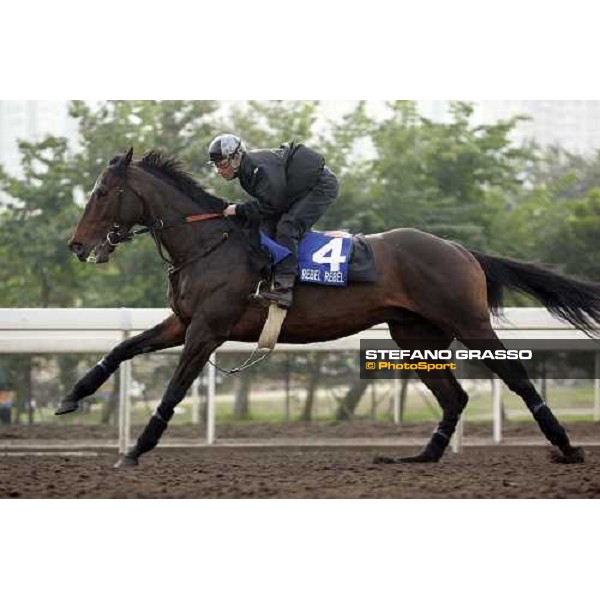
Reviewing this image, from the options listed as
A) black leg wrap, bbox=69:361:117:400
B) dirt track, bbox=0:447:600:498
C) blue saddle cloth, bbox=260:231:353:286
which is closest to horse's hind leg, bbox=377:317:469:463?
dirt track, bbox=0:447:600:498

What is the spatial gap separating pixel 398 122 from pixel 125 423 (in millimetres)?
5373

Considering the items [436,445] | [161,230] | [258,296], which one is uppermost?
[161,230]

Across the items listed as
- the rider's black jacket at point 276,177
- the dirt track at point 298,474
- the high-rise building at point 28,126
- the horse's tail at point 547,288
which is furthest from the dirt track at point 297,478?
the high-rise building at point 28,126

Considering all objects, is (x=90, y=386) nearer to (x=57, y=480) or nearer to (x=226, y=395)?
(x=57, y=480)

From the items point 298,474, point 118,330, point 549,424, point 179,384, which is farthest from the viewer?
point 118,330

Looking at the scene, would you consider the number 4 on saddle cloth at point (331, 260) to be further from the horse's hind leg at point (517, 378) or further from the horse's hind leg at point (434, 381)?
the horse's hind leg at point (517, 378)

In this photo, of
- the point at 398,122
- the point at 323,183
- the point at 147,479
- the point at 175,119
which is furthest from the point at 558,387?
the point at 175,119

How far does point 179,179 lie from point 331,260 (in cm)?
109

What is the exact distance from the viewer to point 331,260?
6.81m

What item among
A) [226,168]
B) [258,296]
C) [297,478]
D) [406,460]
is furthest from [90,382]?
[406,460]

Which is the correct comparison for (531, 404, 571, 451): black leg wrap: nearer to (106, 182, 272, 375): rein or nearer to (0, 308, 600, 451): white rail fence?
(0, 308, 600, 451): white rail fence

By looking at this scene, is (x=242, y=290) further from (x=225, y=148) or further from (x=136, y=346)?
(x=225, y=148)

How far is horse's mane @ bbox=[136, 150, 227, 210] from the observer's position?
711 centimetres

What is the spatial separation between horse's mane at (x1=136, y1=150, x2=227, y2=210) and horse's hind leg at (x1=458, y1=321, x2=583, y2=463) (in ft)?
5.55
